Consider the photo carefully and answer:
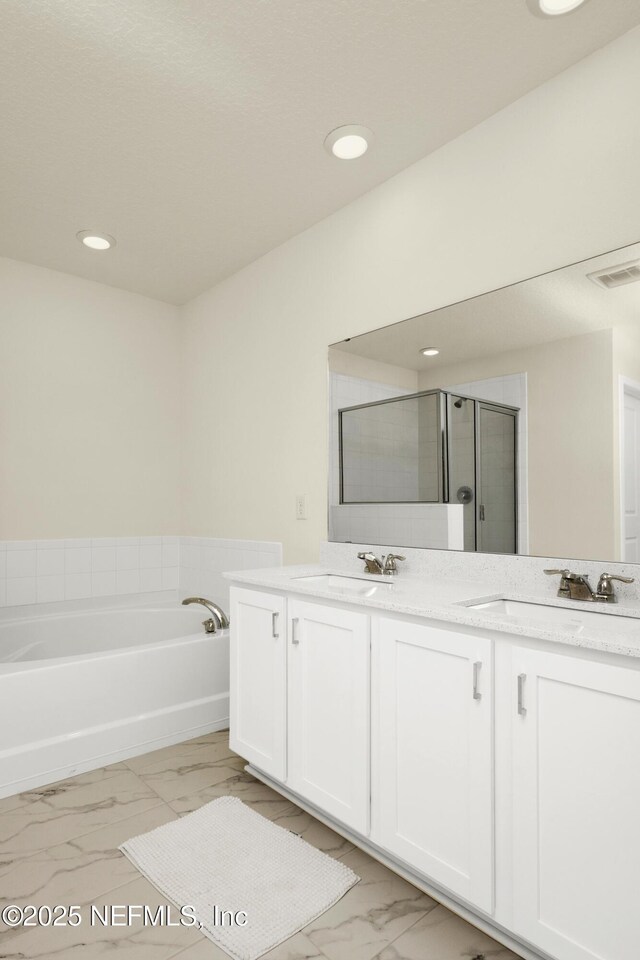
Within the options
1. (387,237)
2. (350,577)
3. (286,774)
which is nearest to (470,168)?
(387,237)

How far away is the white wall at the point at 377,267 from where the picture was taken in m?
1.75

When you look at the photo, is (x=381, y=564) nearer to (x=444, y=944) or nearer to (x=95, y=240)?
(x=444, y=944)

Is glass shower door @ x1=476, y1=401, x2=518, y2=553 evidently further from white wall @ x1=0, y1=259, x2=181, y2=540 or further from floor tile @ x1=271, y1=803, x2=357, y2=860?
white wall @ x1=0, y1=259, x2=181, y2=540

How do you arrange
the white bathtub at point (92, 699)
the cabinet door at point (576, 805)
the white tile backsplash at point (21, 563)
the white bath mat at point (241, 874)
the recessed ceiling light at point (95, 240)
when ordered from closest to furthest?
1. the cabinet door at point (576, 805)
2. the white bath mat at point (241, 874)
3. the white bathtub at point (92, 699)
4. the recessed ceiling light at point (95, 240)
5. the white tile backsplash at point (21, 563)

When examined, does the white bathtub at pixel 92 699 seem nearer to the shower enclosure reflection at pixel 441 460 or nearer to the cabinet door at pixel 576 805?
the shower enclosure reflection at pixel 441 460

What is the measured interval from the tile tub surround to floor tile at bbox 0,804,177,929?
0.96 meters

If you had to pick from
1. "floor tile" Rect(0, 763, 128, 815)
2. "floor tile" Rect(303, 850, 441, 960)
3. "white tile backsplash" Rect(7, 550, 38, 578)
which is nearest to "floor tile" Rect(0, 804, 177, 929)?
"floor tile" Rect(0, 763, 128, 815)

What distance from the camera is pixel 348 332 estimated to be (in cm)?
259

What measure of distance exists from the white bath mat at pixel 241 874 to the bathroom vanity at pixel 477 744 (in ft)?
0.50

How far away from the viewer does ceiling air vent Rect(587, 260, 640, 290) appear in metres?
1.67

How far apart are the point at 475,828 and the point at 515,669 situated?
16.0 inches

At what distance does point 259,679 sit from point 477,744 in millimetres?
980

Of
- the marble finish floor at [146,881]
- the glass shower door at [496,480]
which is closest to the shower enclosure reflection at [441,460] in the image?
the glass shower door at [496,480]

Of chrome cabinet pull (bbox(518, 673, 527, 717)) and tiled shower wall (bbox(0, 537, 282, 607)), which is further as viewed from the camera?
tiled shower wall (bbox(0, 537, 282, 607))
